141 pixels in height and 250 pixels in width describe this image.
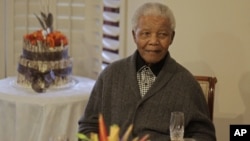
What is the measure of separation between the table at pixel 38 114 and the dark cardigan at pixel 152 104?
2.06 ft

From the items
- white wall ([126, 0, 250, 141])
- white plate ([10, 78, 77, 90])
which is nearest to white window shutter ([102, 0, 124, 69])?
white plate ([10, 78, 77, 90])

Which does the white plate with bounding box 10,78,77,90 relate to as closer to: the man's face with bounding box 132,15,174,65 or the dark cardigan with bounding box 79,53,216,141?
the dark cardigan with bounding box 79,53,216,141

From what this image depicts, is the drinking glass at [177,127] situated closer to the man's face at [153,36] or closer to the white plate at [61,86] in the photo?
the man's face at [153,36]

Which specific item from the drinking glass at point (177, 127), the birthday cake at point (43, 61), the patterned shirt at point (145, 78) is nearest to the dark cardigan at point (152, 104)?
the patterned shirt at point (145, 78)

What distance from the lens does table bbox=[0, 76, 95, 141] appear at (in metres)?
2.70

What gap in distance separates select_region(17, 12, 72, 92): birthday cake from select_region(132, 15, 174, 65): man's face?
3.03ft

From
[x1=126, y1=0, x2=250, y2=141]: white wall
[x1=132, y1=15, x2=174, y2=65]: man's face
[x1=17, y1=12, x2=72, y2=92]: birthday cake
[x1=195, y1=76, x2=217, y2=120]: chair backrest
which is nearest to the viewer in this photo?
[x1=132, y1=15, x2=174, y2=65]: man's face

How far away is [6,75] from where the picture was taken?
3596mm

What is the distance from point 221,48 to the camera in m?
2.70

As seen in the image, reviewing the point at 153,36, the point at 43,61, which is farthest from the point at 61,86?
the point at 153,36

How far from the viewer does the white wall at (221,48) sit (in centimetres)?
264

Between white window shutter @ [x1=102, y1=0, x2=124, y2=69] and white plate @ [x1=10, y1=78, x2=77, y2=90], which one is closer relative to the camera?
white plate @ [x1=10, y1=78, x2=77, y2=90]

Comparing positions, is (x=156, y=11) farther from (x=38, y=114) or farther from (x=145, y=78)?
(x=38, y=114)

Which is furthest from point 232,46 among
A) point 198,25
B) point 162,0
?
point 162,0
